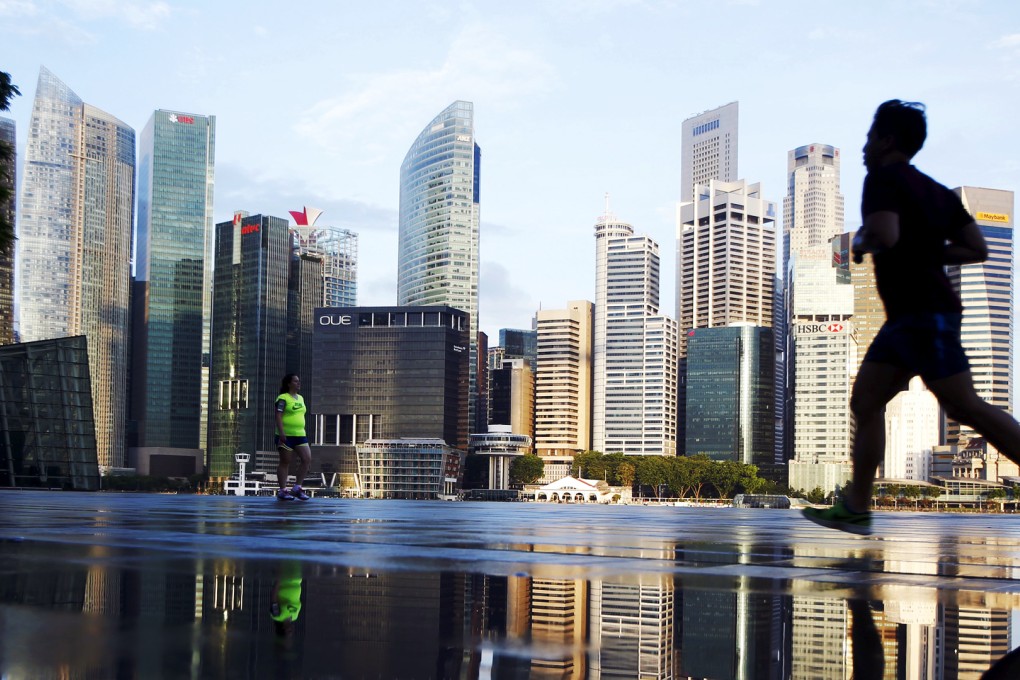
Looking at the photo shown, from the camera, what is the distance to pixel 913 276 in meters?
4.66

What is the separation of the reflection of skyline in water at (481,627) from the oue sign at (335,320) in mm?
175055

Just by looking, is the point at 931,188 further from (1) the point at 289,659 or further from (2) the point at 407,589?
(1) the point at 289,659

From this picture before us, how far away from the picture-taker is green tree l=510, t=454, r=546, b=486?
181 m

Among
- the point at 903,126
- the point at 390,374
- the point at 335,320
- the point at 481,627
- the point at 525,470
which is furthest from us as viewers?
the point at 525,470

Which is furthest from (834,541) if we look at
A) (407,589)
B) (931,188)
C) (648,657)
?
(648,657)

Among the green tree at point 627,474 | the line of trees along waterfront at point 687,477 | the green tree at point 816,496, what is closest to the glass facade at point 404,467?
the green tree at point 627,474

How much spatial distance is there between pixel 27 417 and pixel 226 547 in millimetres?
36176

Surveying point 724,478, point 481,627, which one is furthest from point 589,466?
Result: point 481,627

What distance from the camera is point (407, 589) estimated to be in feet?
14.1

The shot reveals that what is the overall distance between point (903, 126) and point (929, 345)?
1043mm

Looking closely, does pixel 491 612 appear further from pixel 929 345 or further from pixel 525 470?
pixel 525 470

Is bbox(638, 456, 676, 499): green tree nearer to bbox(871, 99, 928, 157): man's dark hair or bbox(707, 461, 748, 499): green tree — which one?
bbox(707, 461, 748, 499): green tree

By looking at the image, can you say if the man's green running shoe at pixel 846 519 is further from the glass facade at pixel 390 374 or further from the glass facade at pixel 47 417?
the glass facade at pixel 390 374

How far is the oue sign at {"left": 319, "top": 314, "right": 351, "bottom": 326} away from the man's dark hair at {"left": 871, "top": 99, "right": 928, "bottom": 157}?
175 metres
